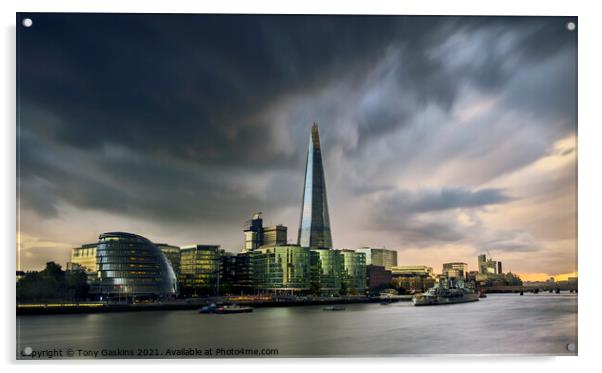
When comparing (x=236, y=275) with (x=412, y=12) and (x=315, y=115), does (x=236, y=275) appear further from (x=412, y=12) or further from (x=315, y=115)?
(x=412, y=12)

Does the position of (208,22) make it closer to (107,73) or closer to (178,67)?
(178,67)

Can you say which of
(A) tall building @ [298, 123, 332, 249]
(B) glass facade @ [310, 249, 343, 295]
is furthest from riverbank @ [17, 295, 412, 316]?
(A) tall building @ [298, 123, 332, 249]

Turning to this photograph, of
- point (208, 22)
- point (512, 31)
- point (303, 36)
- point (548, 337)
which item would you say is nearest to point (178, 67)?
point (208, 22)

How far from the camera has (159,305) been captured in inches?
706

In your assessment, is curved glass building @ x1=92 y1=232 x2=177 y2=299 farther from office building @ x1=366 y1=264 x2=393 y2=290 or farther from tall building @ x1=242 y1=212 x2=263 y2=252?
office building @ x1=366 y1=264 x2=393 y2=290

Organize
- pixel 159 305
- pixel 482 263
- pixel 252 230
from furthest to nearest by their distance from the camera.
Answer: pixel 159 305
pixel 252 230
pixel 482 263

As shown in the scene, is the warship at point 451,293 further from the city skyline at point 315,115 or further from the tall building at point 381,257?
the city skyline at point 315,115

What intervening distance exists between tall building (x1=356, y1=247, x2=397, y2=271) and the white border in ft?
14.1

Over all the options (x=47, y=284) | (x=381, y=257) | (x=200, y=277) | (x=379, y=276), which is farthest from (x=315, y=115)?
(x=200, y=277)

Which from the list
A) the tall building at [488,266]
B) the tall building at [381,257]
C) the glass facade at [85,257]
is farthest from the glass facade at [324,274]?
the tall building at [488,266]

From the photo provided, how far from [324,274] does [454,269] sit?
22459 mm

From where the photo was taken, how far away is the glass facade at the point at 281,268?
2670cm

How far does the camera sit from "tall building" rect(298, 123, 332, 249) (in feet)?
30.1
